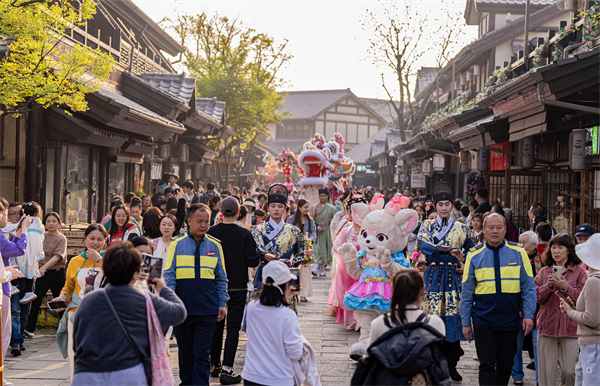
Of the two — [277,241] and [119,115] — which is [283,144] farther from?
[277,241]

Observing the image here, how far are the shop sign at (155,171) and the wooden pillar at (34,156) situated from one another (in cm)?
809

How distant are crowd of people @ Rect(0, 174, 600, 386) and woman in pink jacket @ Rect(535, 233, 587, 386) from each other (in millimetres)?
10

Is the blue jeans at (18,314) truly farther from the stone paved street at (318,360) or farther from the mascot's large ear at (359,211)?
the mascot's large ear at (359,211)

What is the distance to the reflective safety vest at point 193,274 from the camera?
5.65 meters

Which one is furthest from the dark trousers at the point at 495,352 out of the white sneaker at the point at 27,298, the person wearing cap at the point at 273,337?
Result: the white sneaker at the point at 27,298

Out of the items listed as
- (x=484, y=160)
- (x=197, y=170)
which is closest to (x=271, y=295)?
(x=484, y=160)

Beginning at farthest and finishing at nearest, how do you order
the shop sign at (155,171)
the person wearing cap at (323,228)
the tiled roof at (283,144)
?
1. the tiled roof at (283,144)
2. the shop sign at (155,171)
3. the person wearing cap at (323,228)

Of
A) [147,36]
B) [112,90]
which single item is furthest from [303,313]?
[147,36]

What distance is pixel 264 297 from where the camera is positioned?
14.5ft

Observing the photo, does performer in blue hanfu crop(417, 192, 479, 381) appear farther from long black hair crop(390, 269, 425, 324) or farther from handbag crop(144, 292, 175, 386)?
handbag crop(144, 292, 175, 386)

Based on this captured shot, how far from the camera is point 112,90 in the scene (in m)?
15.3

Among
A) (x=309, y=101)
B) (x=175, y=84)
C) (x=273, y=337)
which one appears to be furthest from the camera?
(x=309, y=101)

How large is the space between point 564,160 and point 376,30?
17.3 metres

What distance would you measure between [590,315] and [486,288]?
93cm
